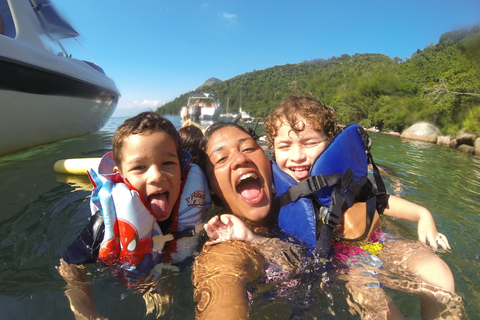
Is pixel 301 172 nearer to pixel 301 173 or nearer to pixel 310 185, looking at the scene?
pixel 301 173

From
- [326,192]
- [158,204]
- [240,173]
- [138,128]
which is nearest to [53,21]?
[138,128]

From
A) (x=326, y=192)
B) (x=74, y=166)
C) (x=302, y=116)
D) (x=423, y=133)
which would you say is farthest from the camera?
(x=423, y=133)

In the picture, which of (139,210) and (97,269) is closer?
(139,210)

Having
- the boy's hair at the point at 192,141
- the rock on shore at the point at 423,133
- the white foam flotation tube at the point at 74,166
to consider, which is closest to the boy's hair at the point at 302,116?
the boy's hair at the point at 192,141

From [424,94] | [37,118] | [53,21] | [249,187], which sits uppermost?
[53,21]

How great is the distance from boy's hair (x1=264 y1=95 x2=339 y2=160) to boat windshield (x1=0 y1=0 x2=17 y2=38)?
213 inches

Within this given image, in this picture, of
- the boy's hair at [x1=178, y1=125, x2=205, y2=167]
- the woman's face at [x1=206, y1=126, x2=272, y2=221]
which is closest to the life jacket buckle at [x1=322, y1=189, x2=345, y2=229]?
the woman's face at [x1=206, y1=126, x2=272, y2=221]

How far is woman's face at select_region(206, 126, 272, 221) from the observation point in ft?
6.97

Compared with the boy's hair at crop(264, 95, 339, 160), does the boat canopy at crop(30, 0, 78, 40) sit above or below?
above

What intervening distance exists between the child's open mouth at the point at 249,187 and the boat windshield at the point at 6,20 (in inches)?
219

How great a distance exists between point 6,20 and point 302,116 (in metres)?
6.05

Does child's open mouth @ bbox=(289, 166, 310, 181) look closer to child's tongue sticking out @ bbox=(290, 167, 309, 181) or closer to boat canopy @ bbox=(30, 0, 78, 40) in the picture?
child's tongue sticking out @ bbox=(290, 167, 309, 181)

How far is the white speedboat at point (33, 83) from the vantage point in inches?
182

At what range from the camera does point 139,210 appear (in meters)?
1.72
